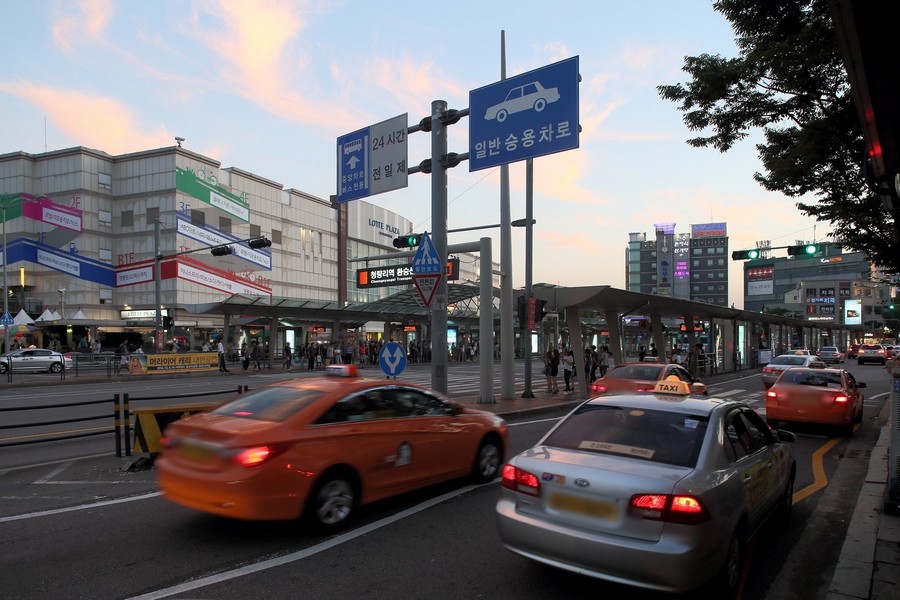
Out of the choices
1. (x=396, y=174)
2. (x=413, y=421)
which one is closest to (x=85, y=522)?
(x=413, y=421)

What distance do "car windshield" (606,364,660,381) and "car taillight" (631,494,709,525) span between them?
11250mm

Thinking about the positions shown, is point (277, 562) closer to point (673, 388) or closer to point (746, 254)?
point (673, 388)

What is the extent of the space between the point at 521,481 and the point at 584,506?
537mm

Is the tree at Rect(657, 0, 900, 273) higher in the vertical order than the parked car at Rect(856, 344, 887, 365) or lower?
higher

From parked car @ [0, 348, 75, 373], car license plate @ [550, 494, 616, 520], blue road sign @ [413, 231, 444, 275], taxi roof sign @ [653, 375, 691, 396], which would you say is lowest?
parked car @ [0, 348, 75, 373]

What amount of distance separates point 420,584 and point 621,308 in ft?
66.8

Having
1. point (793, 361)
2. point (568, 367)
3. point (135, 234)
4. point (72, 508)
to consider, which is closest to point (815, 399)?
point (568, 367)

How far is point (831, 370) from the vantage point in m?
13.3

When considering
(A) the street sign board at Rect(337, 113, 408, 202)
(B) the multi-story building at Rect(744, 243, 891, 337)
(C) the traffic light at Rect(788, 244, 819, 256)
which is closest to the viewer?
(A) the street sign board at Rect(337, 113, 408, 202)

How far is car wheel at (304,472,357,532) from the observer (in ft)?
18.0

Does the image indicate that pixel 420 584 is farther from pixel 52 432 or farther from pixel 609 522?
pixel 52 432

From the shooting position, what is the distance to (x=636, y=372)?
1508cm

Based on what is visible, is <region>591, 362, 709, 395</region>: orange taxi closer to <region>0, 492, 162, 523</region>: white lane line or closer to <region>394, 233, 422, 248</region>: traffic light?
<region>394, 233, 422, 248</region>: traffic light

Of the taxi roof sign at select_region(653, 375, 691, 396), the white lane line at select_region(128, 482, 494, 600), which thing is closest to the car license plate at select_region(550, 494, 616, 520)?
the taxi roof sign at select_region(653, 375, 691, 396)
